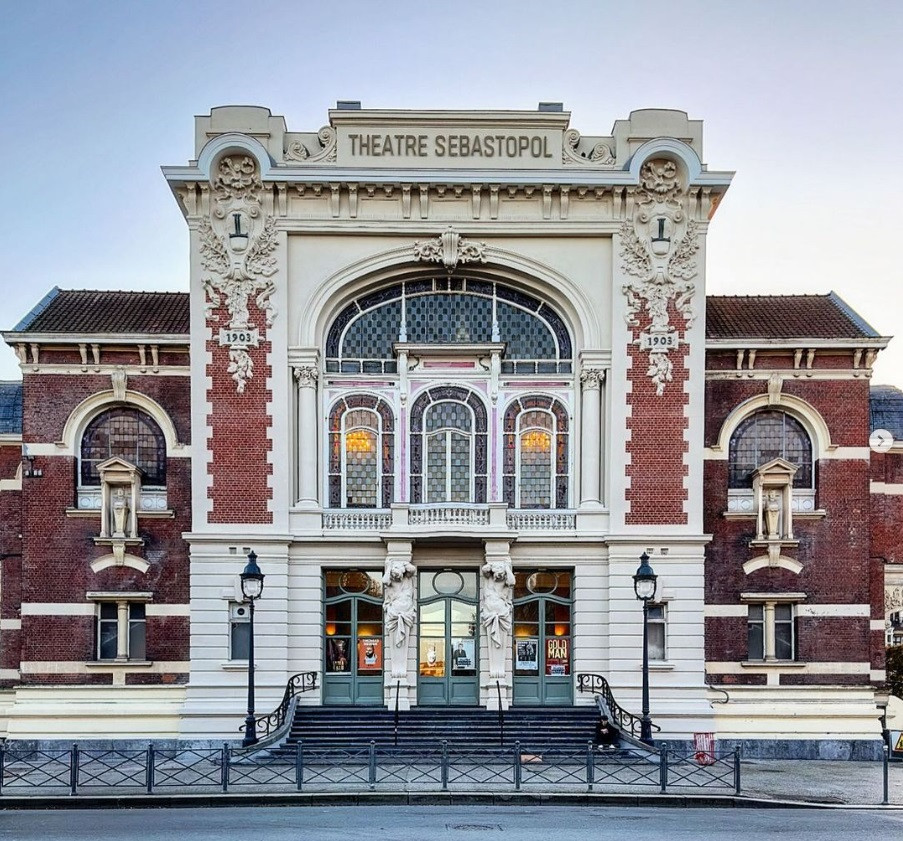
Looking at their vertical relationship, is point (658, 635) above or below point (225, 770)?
above

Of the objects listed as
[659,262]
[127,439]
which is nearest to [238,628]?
[127,439]

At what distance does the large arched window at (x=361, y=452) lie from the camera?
3188 cm

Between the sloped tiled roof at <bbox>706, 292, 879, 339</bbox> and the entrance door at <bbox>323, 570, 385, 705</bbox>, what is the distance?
37.5 ft

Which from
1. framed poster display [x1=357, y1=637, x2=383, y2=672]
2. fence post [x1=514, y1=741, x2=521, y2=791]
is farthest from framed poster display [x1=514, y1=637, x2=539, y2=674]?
fence post [x1=514, y1=741, x2=521, y2=791]

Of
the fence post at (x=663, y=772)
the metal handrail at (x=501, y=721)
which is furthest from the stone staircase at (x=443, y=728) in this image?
the fence post at (x=663, y=772)

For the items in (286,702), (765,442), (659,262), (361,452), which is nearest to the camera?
(286,702)

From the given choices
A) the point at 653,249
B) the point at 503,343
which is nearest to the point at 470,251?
the point at 503,343

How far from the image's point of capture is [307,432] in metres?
31.5

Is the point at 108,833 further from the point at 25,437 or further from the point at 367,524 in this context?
the point at 25,437

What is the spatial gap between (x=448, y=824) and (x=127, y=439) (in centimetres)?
1664

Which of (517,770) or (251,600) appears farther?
(251,600)

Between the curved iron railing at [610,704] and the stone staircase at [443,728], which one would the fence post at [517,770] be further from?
the curved iron railing at [610,704]

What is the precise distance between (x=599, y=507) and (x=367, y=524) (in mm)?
5958

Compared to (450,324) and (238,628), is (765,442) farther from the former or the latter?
(238,628)
